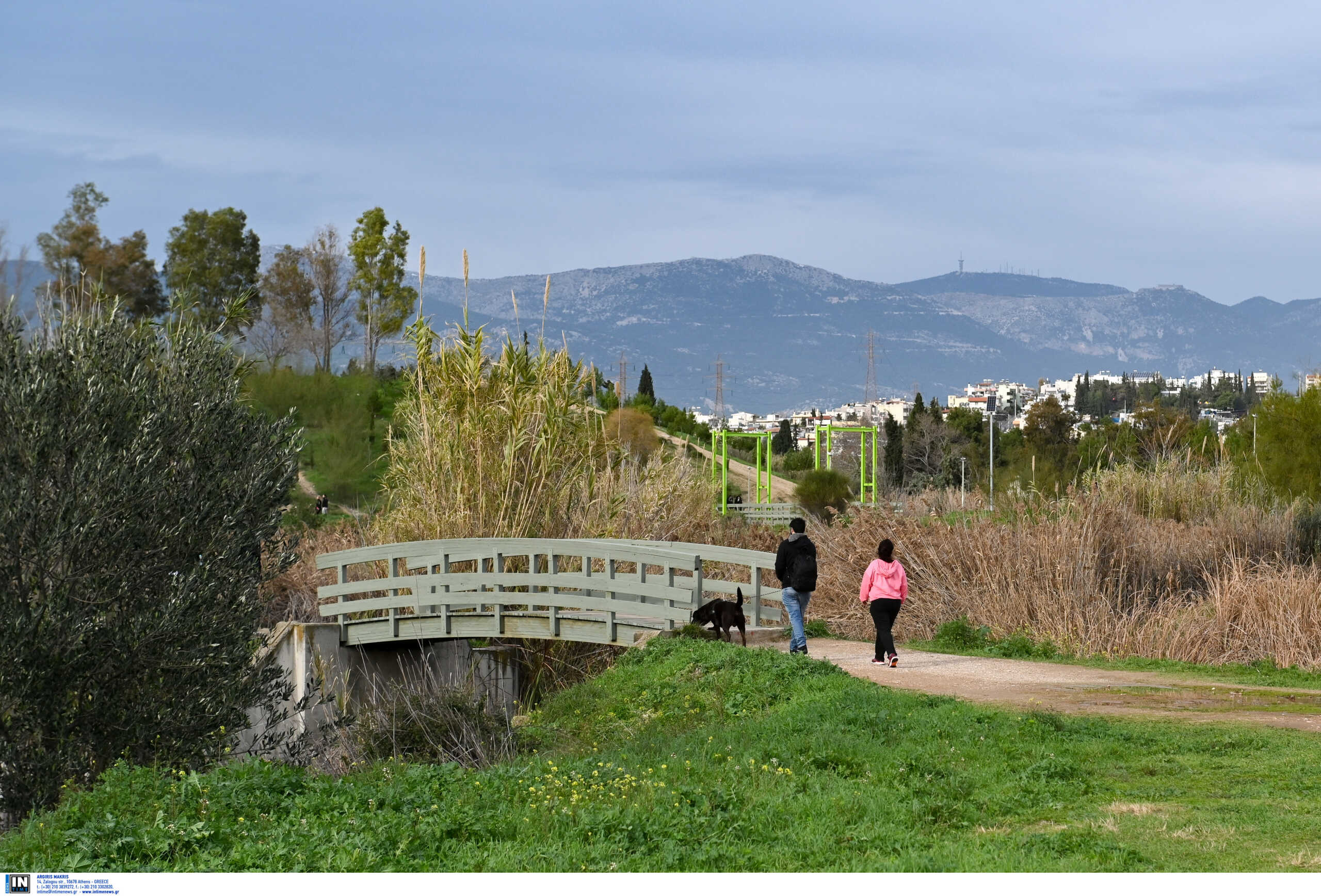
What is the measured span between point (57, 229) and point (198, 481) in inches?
2683

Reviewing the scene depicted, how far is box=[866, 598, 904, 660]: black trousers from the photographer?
1463 centimetres

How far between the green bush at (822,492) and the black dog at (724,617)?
2665 cm

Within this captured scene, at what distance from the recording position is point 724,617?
51.8 feet

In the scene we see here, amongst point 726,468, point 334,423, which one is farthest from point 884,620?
point 334,423

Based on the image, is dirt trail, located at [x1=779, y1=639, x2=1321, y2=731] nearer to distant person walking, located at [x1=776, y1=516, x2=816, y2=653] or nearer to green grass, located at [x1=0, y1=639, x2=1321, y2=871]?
distant person walking, located at [x1=776, y1=516, x2=816, y2=653]

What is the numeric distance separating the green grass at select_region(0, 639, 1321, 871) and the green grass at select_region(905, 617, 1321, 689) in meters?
3.94

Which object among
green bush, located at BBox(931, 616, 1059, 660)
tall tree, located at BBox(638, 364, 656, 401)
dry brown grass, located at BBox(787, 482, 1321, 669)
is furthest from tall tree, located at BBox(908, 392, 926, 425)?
green bush, located at BBox(931, 616, 1059, 660)

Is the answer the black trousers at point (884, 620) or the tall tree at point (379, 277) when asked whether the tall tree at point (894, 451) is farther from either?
the black trousers at point (884, 620)

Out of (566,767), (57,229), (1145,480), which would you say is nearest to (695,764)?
(566,767)

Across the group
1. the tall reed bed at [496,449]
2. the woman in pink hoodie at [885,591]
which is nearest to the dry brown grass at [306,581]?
the tall reed bed at [496,449]

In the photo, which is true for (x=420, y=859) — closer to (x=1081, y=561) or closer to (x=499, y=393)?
(x=499, y=393)

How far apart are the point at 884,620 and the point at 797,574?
105 centimetres

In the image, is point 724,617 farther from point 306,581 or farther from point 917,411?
point 917,411

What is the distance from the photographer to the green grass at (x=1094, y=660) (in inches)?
587
